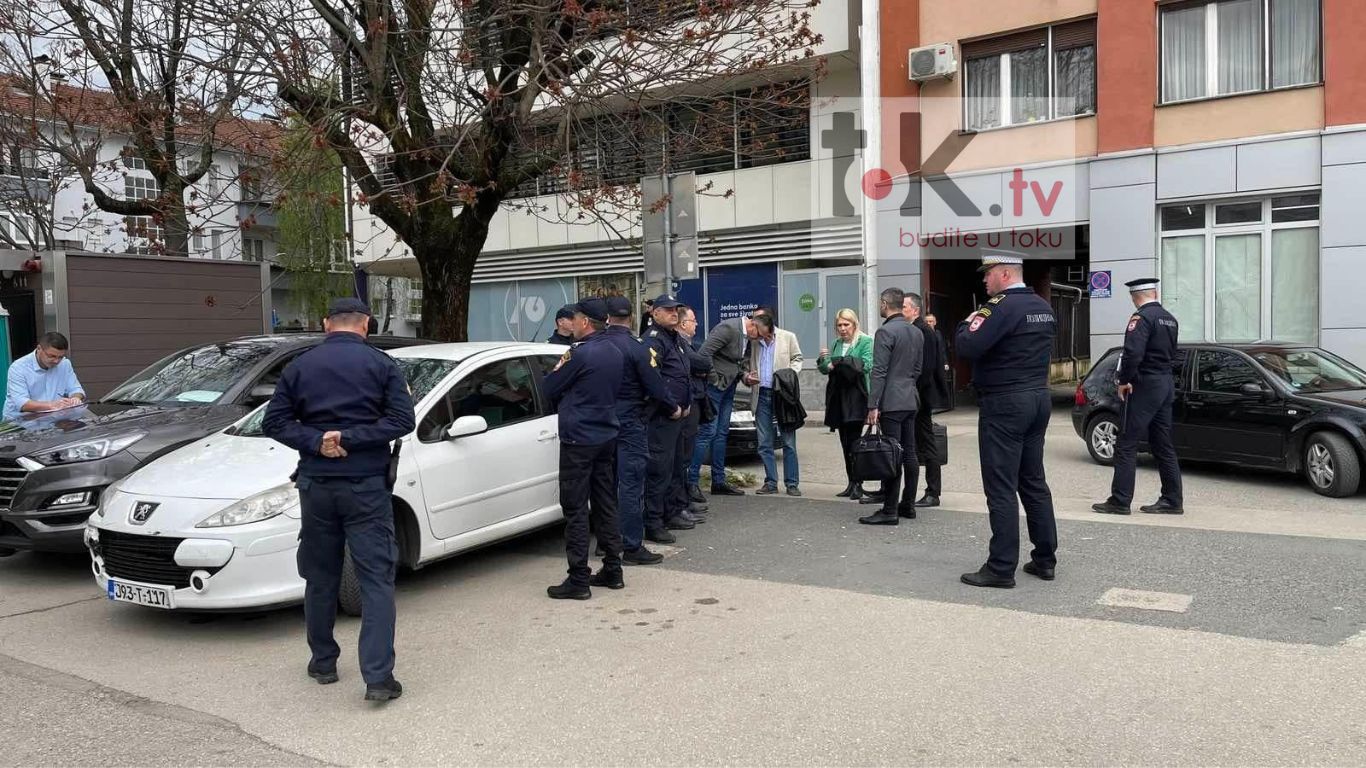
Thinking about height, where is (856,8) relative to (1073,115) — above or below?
above

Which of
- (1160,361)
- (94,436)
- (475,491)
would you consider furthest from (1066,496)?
(94,436)

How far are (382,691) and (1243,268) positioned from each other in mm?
14194

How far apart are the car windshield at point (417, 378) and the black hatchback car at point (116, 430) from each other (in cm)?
77

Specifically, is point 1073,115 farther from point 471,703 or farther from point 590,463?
point 471,703

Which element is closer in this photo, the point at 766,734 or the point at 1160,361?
the point at 766,734

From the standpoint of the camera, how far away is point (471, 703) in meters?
4.25

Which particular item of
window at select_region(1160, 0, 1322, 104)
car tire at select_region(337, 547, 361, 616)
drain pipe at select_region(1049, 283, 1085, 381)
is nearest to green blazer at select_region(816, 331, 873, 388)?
car tire at select_region(337, 547, 361, 616)

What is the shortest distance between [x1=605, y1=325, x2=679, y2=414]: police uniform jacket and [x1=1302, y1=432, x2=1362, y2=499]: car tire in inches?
242

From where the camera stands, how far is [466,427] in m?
5.95

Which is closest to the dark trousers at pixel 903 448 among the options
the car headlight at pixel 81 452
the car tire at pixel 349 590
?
the car tire at pixel 349 590

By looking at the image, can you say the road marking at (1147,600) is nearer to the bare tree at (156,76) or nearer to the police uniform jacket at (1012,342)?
the police uniform jacket at (1012,342)

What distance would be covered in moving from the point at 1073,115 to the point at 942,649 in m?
13.0

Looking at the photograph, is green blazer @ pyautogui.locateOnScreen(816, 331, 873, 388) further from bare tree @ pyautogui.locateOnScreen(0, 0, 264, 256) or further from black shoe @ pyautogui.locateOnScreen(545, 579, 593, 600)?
bare tree @ pyautogui.locateOnScreen(0, 0, 264, 256)

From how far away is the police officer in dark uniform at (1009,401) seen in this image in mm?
5625
